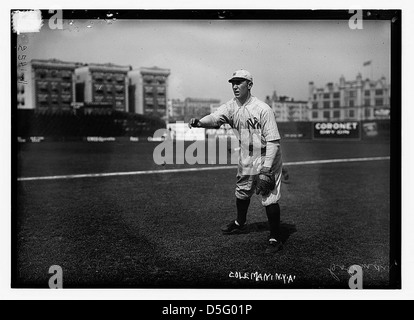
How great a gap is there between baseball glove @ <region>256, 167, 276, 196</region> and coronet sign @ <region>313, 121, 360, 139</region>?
1.04m

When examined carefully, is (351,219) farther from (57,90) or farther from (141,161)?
(57,90)

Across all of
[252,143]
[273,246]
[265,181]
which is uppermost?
[252,143]

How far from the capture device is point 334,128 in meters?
5.33

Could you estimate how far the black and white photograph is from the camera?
438cm

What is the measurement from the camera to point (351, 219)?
4934 millimetres

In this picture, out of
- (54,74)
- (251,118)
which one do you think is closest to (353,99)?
(251,118)

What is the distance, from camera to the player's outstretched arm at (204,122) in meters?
4.52

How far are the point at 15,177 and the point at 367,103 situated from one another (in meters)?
3.28

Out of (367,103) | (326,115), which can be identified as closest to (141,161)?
(326,115)

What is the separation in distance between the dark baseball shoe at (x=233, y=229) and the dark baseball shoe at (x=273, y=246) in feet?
0.85

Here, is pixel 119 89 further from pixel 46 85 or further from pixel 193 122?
pixel 193 122

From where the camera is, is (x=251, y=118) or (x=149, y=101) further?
(x=149, y=101)

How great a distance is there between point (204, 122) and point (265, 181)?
0.75 metres
